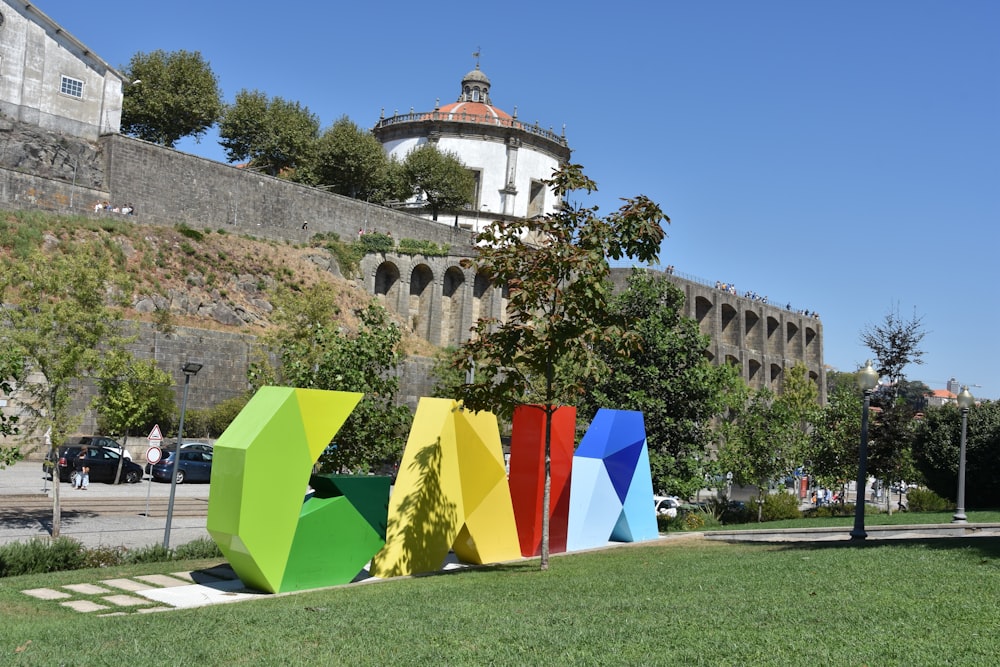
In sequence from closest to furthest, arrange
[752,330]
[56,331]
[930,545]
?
[930,545], [56,331], [752,330]

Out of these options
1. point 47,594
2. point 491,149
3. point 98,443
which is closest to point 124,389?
point 47,594

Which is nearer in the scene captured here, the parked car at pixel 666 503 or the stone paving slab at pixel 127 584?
the stone paving slab at pixel 127 584

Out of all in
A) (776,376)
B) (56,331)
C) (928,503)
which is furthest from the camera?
(776,376)

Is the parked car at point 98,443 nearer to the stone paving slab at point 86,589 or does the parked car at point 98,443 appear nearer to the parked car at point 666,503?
the parked car at point 666,503

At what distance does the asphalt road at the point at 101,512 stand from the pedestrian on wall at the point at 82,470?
0.96 feet

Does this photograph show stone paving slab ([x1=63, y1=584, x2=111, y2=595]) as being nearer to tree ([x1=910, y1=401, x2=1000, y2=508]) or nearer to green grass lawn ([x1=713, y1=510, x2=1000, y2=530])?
green grass lawn ([x1=713, y1=510, x2=1000, y2=530])

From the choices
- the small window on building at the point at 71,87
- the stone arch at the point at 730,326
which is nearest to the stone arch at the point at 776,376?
the stone arch at the point at 730,326

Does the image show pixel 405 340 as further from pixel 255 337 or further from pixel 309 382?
pixel 309 382

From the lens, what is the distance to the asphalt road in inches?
728

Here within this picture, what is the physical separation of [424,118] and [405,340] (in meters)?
25.9

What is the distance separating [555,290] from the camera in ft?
45.0

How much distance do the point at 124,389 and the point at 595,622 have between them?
48.4 ft

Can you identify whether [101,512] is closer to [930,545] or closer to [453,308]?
[930,545]

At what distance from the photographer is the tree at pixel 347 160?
57125 mm
